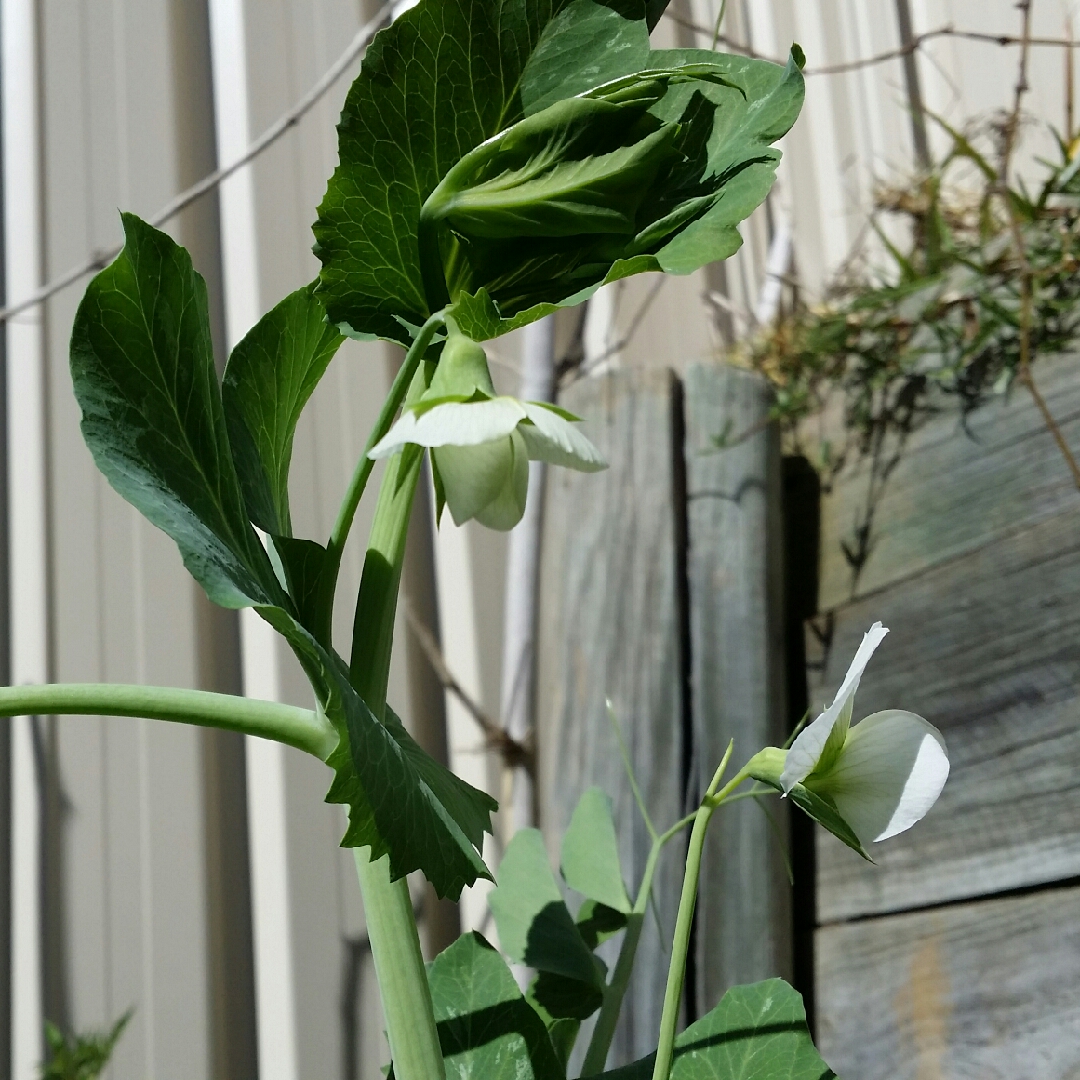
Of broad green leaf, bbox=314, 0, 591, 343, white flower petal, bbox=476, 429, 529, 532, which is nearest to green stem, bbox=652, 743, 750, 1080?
white flower petal, bbox=476, 429, 529, 532

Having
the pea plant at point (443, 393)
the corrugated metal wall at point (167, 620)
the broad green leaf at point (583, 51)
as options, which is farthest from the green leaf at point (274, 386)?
the corrugated metal wall at point (167, 620)

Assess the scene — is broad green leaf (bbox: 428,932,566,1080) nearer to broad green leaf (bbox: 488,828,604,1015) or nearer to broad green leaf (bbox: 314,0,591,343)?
broad green leaf (bbox: 488,828,604,1015)

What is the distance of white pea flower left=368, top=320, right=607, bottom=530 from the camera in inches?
10.4

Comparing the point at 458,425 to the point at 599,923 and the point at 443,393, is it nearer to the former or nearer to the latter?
the point at 443,393

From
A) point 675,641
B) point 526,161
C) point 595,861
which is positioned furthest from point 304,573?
point 675,641

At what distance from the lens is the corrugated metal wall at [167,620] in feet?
2.77

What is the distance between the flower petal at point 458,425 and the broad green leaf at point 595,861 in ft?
0.92

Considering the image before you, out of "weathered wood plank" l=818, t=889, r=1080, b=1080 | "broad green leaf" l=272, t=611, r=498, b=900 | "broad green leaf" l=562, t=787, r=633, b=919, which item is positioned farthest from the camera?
"weathered wood plank" l=818, t=889, r=1080, b=1080

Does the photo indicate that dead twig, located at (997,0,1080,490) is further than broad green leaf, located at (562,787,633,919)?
Yes

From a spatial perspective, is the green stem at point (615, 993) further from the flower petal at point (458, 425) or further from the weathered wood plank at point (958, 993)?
the weathered wood plank at point (958, 993)

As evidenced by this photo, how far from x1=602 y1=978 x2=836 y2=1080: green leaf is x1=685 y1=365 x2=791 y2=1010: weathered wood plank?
405 millimetres

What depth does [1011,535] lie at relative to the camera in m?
0.68

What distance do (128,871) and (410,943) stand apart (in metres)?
0.67

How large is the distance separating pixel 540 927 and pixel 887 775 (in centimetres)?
22
